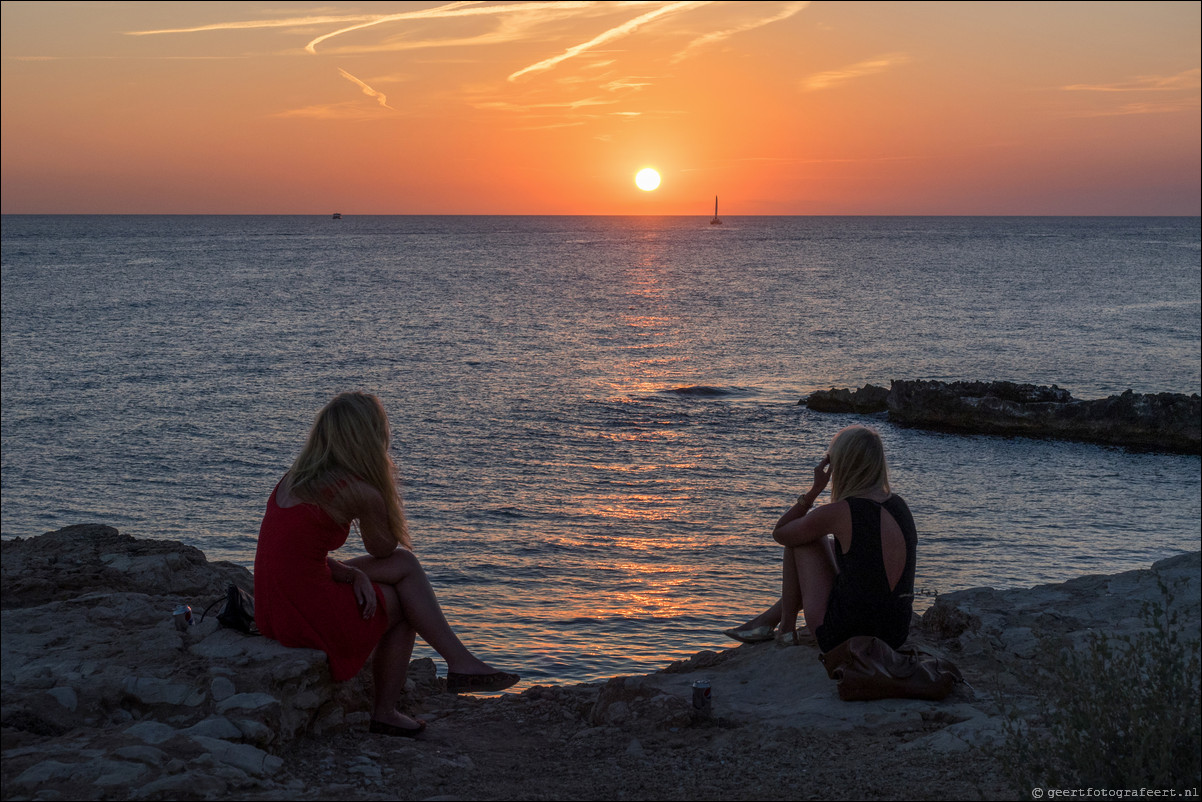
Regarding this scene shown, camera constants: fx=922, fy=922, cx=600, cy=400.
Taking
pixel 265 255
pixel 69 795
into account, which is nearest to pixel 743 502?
pixel 69 795

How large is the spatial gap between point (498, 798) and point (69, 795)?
6.05ft

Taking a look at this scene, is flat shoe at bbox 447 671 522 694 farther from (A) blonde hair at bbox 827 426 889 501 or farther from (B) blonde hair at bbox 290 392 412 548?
(A) blonde hair at bbox 827 426 889 501

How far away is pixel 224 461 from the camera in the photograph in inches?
763

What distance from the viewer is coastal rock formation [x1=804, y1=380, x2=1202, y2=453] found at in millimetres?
22594

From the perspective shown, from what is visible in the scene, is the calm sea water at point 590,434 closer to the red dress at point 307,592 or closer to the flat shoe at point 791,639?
the flat shoe at point 791,639

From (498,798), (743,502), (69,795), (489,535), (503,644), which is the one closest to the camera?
(69,795)

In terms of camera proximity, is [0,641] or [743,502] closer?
[0,641]

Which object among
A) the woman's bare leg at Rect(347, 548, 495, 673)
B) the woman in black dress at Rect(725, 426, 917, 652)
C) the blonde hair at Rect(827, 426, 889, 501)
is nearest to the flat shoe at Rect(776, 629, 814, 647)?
the woman in black dress at Rect(725, 426, 917, 652)

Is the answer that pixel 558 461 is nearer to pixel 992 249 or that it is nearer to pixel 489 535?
pixel 489 535

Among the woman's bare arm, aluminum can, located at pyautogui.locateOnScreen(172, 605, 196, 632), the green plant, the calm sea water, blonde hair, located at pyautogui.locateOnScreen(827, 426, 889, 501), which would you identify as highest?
blonde hair, located at pyautogui.locateOnScreen(827, 426, 889, 501)

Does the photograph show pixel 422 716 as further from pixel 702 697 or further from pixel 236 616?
pixel 702 697

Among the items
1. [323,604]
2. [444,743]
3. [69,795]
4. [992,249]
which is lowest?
[444,743]

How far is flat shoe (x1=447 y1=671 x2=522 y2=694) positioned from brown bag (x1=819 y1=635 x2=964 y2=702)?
76.3 inches

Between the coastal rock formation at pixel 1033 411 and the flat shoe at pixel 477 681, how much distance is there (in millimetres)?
21494
